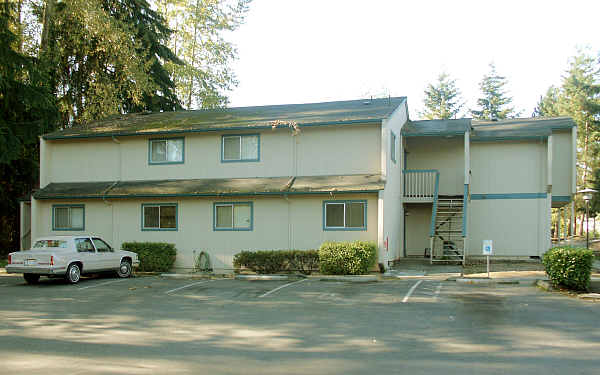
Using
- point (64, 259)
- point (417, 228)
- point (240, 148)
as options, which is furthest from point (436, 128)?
point (64, 259)

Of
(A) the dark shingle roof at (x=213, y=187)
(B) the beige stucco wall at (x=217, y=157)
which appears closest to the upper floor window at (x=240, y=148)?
(B) the beige stucco wall at (x=217, y=157)

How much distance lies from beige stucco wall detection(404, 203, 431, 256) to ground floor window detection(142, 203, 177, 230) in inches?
417

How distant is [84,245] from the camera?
60.0 feet

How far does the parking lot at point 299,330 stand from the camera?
7855 mm

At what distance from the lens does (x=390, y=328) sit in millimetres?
10297

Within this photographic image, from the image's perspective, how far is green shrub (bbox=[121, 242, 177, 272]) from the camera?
2116 cm

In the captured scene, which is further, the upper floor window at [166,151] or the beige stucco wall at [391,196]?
the upper floor window at [166,151]

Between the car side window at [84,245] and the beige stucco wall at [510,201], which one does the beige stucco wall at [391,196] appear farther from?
the car side window at [84,245]

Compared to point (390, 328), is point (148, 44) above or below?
above

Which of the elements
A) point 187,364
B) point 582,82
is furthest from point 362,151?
point 582,82

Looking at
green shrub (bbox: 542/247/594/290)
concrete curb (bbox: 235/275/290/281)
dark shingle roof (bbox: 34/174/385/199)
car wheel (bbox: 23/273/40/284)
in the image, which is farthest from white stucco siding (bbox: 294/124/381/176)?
car wheel (bbox: 23/273/40/284)

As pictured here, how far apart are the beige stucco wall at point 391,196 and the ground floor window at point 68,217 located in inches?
493

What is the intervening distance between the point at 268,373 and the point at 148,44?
2953 cm

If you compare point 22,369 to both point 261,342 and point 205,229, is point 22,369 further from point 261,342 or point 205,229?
point 205,229
